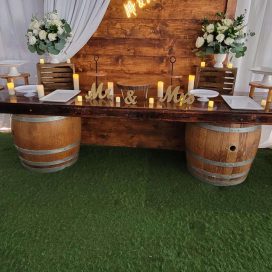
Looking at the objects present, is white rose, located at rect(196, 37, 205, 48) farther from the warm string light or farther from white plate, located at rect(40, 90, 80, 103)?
white plate, located at rect(40, 90, 80, 103)

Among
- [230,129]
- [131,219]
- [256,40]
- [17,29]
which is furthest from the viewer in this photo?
[17,29]

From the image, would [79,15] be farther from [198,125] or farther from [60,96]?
[198,125]

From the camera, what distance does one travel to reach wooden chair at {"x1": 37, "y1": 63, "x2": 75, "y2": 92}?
238cm

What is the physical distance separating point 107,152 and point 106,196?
0.75 meters

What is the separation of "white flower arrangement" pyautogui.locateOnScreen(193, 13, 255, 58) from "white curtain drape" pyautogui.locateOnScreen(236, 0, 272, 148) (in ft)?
1.17

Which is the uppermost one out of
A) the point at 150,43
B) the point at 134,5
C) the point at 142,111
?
the point at 134,5

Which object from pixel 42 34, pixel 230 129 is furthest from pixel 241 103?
pixel 42 34

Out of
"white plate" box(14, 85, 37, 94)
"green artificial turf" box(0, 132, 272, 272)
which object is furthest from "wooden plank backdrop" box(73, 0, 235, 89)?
"green artificial turf" box(0, 132, 272, 272)

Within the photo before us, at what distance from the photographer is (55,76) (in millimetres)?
→ 2428

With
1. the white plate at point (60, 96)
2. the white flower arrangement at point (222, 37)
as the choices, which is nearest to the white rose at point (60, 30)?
the white plate at point (60, 96)

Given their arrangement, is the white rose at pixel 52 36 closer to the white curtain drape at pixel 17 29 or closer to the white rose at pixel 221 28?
the white curtain drape at pixel 17 29

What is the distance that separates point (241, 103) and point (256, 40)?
0.91m

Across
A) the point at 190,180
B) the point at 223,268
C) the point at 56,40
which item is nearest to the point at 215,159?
the point at 190,180

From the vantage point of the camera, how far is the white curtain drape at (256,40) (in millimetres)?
2365
